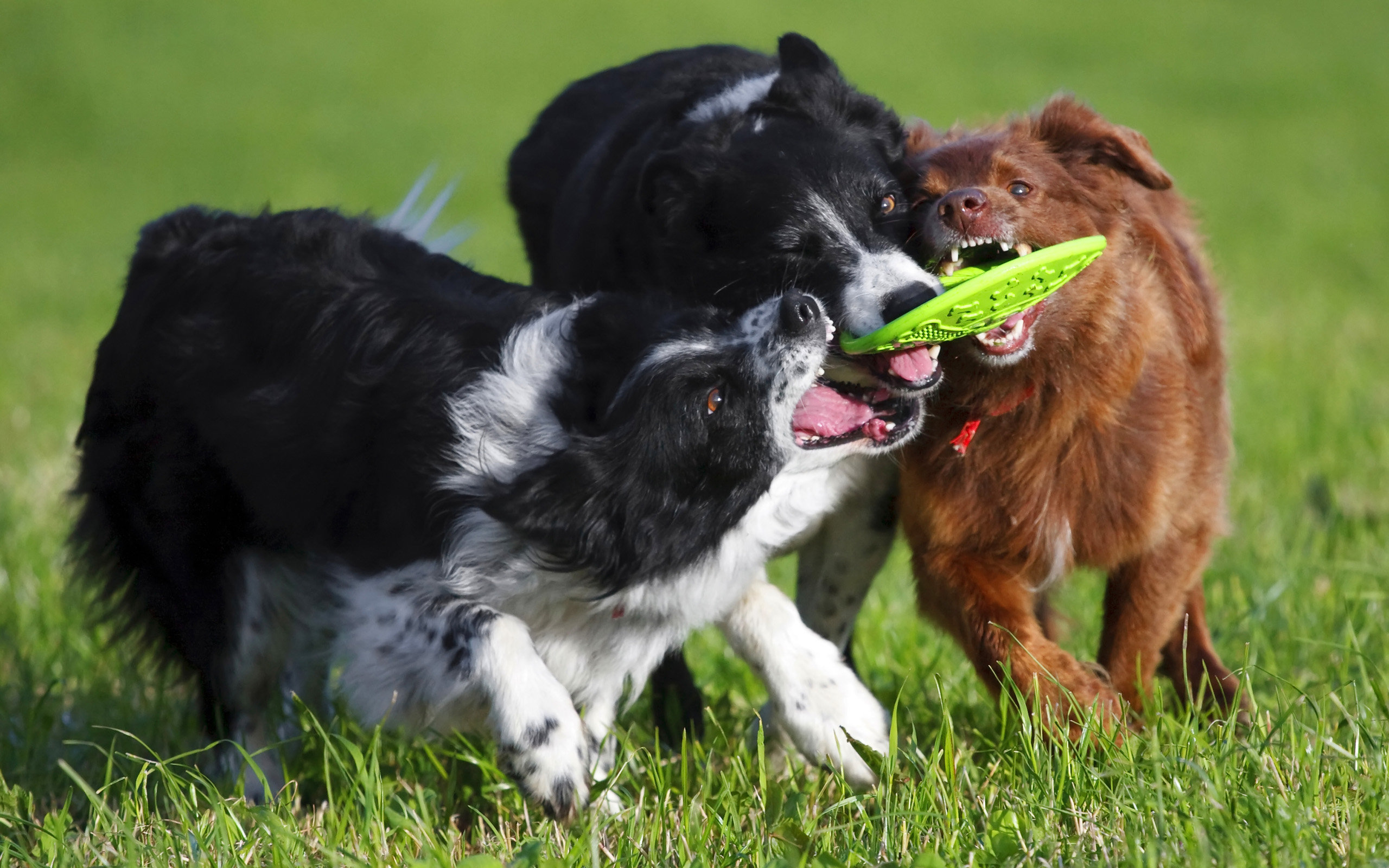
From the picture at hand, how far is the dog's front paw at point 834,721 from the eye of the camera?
10.2 feet

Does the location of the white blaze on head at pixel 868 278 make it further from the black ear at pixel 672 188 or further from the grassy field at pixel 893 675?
the grassy field at pixel 893 675

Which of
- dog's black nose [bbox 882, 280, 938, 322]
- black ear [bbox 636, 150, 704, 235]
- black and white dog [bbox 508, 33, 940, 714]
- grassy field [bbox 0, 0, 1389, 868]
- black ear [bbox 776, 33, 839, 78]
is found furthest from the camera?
black ear [bbox 776, 33, 839, 78]

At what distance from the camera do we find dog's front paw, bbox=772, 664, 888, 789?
3113 millimetres

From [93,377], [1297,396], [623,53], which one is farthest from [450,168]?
[93,377]

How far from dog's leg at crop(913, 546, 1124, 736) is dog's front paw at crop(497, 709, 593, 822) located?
1035 millimetres

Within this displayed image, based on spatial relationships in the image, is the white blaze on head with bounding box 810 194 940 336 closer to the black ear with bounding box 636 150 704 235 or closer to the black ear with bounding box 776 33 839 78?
the black ear with bounding box 636 150 704 235

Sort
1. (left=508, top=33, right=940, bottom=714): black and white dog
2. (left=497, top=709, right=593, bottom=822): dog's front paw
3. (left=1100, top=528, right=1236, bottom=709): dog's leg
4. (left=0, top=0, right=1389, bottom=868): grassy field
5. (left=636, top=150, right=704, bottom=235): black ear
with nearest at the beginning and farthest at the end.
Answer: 1. (left=0, top=0, right=1389, bottom=868): grassy field
2. (left=497, top=709, right=593, bottom=822): dog's front paw
3. (left=508, top=33, right=940, bottom=714): black and white dog
4. (left=1100, top=528, right=1236, bottom=709): dog's leg
5. (left=636, top=150, right=704, bottom=235): black ear

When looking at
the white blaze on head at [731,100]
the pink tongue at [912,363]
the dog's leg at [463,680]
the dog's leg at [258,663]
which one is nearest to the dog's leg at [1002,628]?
the pink tongue at [912,363]

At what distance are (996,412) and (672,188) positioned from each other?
3.56ft

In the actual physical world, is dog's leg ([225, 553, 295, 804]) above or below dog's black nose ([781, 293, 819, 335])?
below

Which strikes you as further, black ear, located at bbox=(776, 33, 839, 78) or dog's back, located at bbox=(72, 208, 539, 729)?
black ear, located at bbox=(776, 33, 839, 78)

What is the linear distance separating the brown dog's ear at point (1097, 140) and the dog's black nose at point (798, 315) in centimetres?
89

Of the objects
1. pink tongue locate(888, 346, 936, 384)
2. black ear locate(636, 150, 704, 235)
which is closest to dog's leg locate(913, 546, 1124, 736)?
pink tongue locate(888, 346, 936, 384)

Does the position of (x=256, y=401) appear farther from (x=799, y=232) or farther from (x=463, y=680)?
→ (x=799, y=232)
